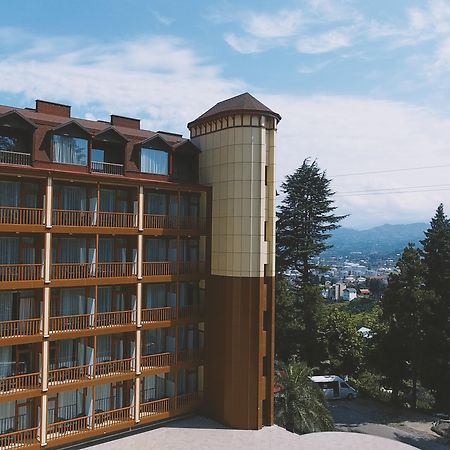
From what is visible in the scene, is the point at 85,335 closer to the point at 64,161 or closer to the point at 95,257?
the point at 95,257

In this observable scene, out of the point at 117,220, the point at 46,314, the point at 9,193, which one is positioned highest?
the point at 9,193

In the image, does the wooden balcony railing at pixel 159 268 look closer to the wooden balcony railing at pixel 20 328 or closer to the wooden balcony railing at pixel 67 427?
the wooden balcony railing at pixel 20 328

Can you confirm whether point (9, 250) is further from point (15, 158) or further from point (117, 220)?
point (117, 220)

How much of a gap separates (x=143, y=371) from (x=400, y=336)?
19430 mm

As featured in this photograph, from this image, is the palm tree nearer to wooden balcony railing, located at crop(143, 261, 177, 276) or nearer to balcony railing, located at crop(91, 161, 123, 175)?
wooden balcony railing, located at crop(143, 261, 177, 276)

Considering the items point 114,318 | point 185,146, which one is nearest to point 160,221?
point 185,146

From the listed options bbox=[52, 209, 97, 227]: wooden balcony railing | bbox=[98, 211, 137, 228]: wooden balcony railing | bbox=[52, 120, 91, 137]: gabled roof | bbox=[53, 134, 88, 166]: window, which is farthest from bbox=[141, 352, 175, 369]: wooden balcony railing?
bbox=[52, 120, 91, 137]: gabled roof

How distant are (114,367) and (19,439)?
4811 mm

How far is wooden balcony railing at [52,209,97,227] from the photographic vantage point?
20.9m

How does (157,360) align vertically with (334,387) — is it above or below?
above

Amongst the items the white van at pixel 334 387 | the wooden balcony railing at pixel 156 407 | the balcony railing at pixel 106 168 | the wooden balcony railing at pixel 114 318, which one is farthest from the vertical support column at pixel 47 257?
the white van at pixel 334 387

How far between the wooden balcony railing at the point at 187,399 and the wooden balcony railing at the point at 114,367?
3426 millimetres

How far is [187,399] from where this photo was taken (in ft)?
80.7

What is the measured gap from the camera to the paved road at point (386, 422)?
28141 millimetres
